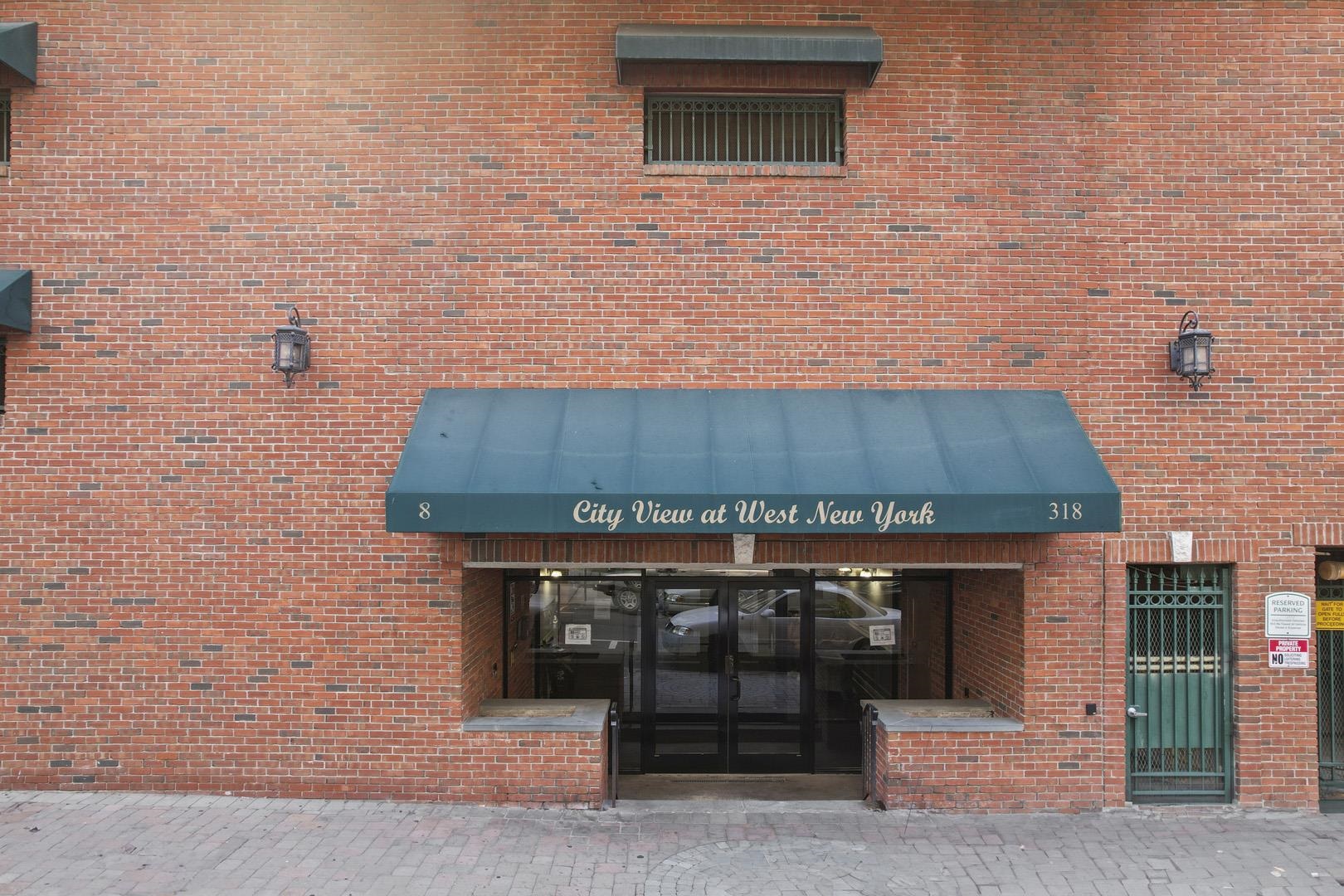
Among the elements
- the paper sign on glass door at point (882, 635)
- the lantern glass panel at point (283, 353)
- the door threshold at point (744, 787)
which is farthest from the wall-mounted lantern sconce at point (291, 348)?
the paper sign on glass door at point (882, 635)

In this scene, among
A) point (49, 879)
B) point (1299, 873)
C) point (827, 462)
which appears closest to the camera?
point (49, 879)

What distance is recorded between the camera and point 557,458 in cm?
681

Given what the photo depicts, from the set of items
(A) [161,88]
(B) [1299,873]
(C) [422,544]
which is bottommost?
(B) [1299,873]

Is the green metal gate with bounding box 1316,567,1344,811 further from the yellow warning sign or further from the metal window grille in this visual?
the metal window grille

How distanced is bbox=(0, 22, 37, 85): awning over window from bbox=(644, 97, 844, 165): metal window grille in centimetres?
576

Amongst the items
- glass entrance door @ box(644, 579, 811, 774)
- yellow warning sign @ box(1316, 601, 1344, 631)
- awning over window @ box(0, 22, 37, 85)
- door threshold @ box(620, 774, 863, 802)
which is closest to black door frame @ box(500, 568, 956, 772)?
glass entrance door @ box(644, 579, 811, 774)

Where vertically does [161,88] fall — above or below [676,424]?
above

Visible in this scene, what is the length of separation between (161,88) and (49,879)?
6.79 metres

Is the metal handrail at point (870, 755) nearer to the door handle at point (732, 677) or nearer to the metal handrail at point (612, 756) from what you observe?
the door handle at point (732, 677)

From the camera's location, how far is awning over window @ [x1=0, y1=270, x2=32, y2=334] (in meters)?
7.10

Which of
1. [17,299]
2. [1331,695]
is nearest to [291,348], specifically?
[17,299]

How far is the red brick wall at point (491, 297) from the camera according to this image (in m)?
7.39

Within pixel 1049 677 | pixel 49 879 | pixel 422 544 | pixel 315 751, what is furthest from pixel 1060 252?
pixel 49 879

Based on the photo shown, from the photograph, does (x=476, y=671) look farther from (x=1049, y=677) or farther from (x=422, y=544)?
(x=1049, y=677)
